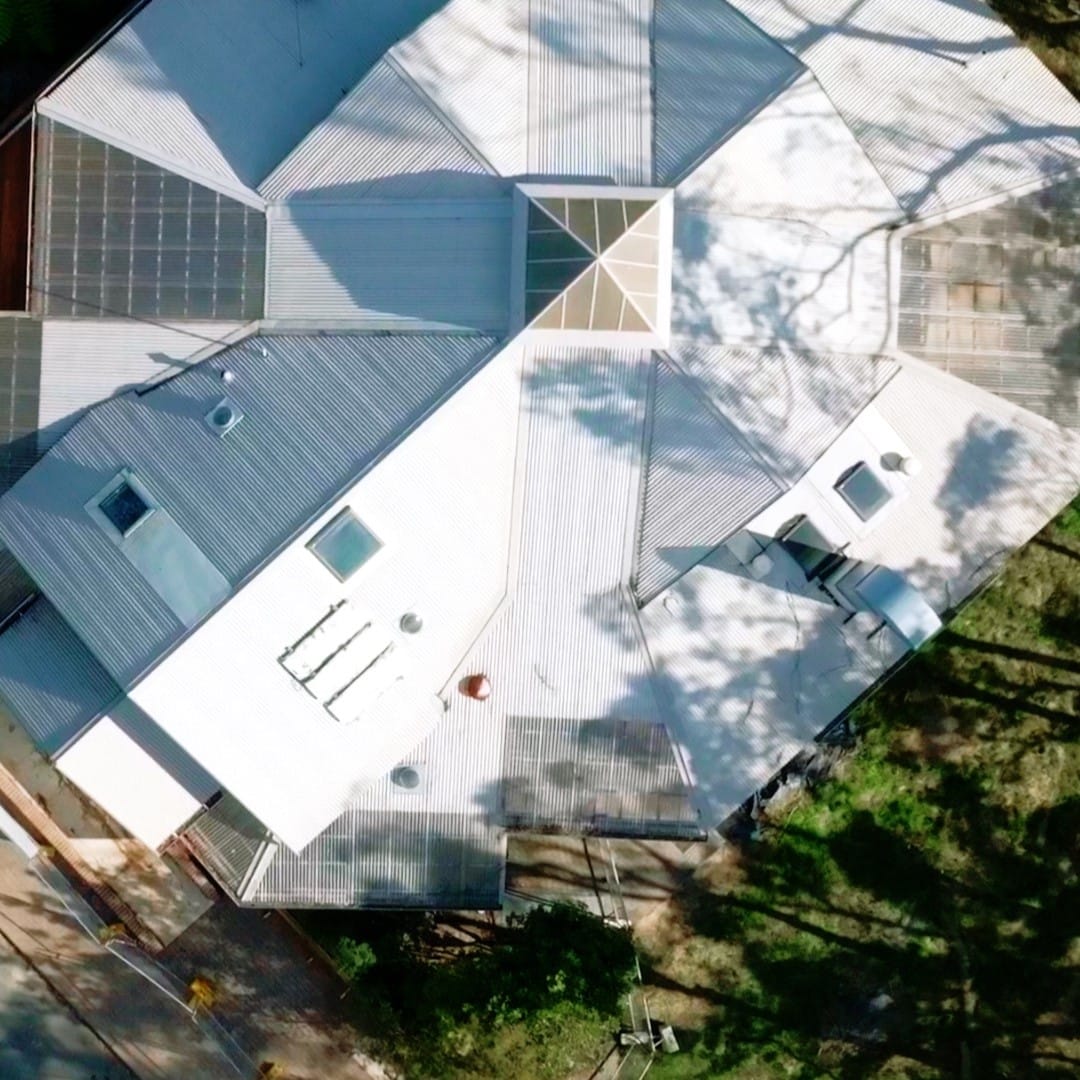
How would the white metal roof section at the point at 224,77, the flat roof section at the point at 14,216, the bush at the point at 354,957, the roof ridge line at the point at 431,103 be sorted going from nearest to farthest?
the roof ridge line at the point at 431,103
the white metal roof section at the point at 224,77
the flat roof section at the point at 14,216
the bush at the point at 354,957

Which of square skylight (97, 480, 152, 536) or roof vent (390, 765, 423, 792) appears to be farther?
roof vent (390, 765, 423, 792)

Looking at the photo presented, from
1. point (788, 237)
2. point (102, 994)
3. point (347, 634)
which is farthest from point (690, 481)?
point (102, 994)

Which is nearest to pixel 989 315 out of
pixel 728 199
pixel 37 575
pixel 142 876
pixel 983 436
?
pixel 983 436

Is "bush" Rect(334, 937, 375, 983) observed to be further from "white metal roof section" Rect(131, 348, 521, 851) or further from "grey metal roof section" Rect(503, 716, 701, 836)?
"grey metal roof section" Rect(503, 716, 701, 836)

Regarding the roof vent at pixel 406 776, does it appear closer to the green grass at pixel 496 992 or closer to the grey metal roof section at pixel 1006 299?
the green grass at pixel 496 992

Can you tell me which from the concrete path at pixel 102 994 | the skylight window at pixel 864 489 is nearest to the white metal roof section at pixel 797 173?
the skylight window at pixel 864 489

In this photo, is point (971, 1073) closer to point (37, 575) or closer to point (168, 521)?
point (168, 521)

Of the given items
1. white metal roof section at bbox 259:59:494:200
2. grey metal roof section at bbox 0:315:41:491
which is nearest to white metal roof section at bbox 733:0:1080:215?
white metal roof section at bbox 259:59:494:200
